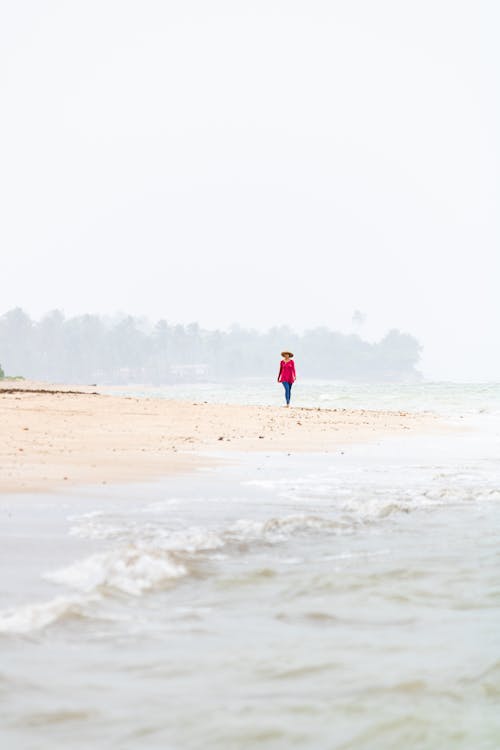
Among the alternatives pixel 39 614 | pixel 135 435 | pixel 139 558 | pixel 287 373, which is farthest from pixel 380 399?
pixel 39 614

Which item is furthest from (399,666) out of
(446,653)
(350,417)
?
(350,417)

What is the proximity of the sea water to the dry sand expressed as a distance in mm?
2644

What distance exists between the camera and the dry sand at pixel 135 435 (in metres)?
12.9

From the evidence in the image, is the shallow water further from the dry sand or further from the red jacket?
the dry sand

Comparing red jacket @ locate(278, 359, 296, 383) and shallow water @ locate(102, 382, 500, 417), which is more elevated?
red jacket @ locate(278, 359, 296, 383)

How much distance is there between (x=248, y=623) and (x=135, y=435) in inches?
552

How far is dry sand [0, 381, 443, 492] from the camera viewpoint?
12938 mm

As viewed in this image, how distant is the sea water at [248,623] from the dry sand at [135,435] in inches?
104

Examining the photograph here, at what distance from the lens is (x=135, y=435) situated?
19.3m

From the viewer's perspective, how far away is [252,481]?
12336 mm

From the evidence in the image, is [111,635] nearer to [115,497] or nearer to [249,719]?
[249,719]

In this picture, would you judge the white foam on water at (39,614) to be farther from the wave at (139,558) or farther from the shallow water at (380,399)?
the shallow water at (380,399)

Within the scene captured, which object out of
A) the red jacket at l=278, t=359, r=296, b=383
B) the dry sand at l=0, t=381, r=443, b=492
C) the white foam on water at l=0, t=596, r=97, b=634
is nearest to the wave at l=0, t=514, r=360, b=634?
the white foam on water at l=0, t=596, r=97, b=634

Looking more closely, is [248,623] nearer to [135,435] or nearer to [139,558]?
[139,558]
